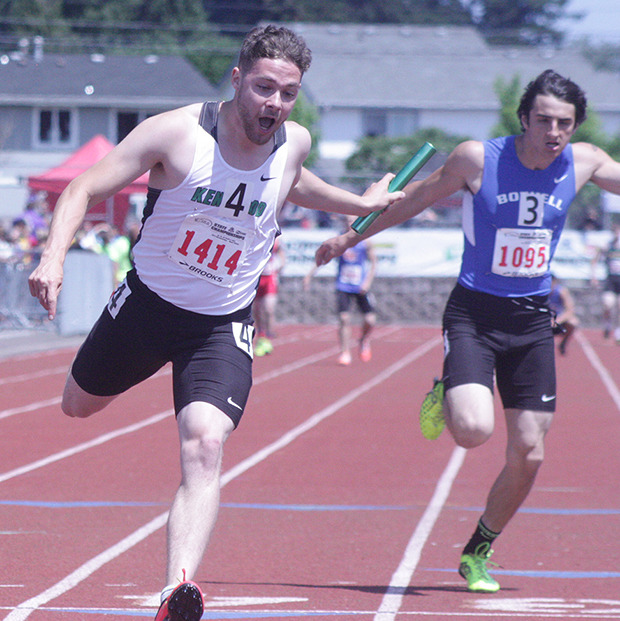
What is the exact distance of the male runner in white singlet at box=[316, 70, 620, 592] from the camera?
16.1 ft

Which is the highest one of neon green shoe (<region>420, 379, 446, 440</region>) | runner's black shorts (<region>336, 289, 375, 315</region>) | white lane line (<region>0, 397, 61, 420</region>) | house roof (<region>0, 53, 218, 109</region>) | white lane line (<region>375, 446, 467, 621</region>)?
neon green shoe (<region>420, 379, 446, 440</region>)

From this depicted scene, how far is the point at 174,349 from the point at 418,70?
2038 inches

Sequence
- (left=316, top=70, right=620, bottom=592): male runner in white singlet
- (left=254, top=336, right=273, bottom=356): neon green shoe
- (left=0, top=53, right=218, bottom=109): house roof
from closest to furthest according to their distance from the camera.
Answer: (left=316, top=70, right=620, bottom=592): male runner in white singlet, (left=254, top=336, right=273, bottom=356): neon green shoe, (left=0, top=53, right=218, bottom=109): house roof

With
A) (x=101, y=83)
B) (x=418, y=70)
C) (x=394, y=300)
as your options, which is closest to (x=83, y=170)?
Answer: (x=394, y=300)

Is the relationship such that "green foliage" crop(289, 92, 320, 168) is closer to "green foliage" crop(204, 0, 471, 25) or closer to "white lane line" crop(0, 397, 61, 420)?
"green foliage" crop(204, 0, 471, 25)

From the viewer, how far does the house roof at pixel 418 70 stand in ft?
171

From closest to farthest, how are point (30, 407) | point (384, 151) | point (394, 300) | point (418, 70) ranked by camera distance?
point (30, 407) → point (394, 300) → point (384, 151) → point (418, 70)

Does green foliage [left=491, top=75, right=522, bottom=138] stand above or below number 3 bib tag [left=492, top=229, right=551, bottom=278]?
below

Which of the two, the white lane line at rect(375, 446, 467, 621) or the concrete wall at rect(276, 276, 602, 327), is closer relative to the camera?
the white lane line at rect(375, 446, 467, 621)

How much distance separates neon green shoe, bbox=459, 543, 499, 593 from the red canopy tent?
14039 mm

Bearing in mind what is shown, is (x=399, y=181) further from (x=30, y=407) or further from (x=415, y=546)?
(x=30, y=407)

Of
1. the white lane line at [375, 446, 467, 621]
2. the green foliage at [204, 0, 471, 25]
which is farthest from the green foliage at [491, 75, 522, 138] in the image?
the white lane line at [375, 446, 467, 621]

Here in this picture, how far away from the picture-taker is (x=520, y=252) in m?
4.93

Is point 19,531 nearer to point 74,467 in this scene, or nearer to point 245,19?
point 74,467
